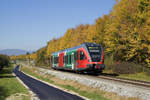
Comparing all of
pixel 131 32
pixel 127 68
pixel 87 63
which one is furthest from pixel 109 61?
pixel 87 63

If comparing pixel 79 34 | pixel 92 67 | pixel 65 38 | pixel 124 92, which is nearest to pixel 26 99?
pixel 124 92

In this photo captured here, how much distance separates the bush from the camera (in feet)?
93.4

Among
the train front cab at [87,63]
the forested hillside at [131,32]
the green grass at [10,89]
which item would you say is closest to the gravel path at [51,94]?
the green grass at [10,89]

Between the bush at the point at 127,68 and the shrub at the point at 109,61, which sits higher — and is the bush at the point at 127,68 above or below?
below

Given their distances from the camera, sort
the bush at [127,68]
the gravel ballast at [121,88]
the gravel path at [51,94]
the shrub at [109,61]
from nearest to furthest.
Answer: the gravel ballast at [121,88] → the gravel path at [51,94] → the bush at [127,68] → the shrub at [109,61]

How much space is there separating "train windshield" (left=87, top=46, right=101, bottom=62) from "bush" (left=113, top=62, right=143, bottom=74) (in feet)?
19.1

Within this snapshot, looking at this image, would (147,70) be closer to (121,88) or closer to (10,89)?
(121,88)

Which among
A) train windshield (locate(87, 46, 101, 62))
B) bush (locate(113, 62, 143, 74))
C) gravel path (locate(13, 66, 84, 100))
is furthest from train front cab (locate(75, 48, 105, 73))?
bush (locate(113, 62, 143, 74))

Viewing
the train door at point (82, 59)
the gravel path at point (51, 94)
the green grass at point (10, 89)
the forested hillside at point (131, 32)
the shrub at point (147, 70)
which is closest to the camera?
the gravel path at point (51, 94)

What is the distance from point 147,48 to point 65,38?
1723 inches

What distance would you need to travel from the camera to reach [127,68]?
96.0 ft

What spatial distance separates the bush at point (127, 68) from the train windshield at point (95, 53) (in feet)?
19.1

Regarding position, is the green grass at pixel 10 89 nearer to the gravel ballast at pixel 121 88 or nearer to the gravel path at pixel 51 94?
the gravel path at pixel 51 94

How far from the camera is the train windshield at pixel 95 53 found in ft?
81.5
